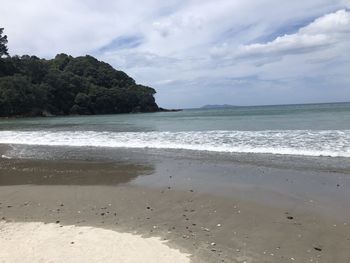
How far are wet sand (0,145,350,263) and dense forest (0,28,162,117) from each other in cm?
6758

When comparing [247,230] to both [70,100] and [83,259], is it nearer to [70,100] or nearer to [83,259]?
[83,259]

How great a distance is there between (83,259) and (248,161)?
813cm

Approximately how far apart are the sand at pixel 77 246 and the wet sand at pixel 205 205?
0.98 ft

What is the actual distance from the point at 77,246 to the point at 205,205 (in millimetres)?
2872

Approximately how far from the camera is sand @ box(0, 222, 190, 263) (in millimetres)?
4945

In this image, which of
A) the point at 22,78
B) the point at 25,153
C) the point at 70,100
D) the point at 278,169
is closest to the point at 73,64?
the point at 70,100

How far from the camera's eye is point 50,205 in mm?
7836

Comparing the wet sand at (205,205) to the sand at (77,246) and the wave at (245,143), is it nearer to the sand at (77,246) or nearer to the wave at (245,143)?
the sand at (77,246)

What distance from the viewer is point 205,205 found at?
297 inches

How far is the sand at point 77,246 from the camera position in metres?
4.95

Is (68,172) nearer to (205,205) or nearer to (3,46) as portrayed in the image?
(205,205)

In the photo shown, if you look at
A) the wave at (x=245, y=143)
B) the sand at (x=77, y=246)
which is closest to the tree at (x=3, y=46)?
the wave at (x=245, y=143)

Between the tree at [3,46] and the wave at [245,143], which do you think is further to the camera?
the tree at [3,46]

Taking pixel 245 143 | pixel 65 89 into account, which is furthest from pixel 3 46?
pixel 245 143
